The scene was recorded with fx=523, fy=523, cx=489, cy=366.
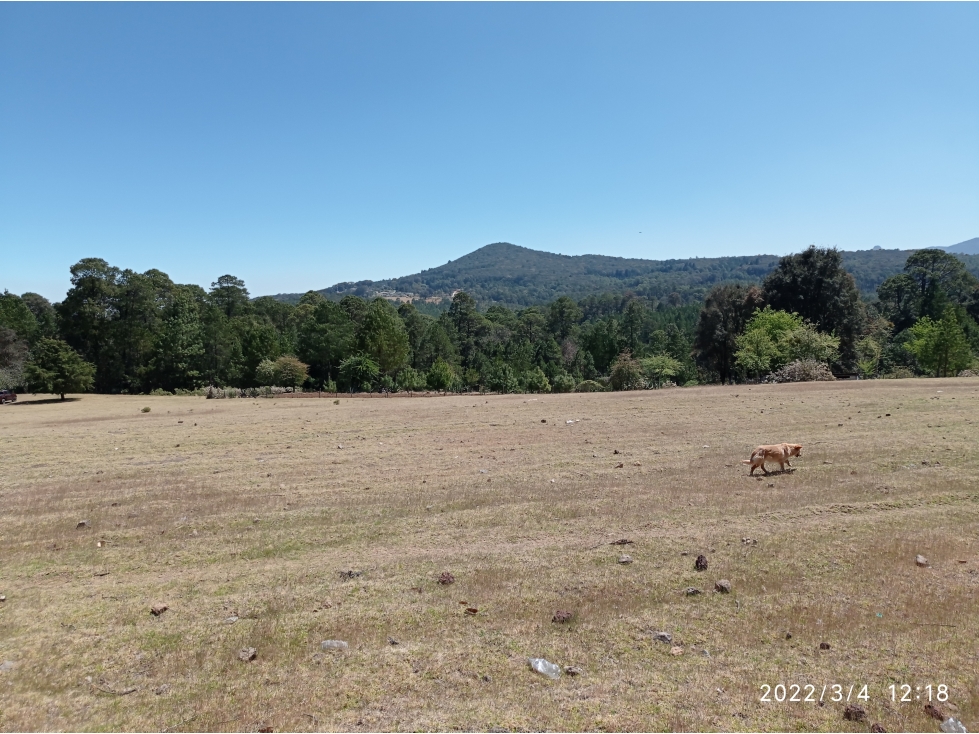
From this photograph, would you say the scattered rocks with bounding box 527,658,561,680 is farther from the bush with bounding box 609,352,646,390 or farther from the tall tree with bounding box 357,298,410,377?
the tall tree with bounding box 357,298,410,377

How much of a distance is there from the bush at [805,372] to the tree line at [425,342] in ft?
12.0

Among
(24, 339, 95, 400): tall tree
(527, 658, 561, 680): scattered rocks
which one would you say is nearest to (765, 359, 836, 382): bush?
(527, 658, 561, 680): scattered rocks

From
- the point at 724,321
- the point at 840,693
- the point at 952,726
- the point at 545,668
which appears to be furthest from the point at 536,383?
the point at 952,726

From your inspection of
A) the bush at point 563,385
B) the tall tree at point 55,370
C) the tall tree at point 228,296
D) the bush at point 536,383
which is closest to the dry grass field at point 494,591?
the tall tree at point 55,370

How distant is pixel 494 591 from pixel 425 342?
8274 cm

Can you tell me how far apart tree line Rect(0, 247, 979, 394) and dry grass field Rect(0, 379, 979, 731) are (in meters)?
38.8

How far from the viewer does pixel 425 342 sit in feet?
289

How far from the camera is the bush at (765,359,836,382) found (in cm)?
3762

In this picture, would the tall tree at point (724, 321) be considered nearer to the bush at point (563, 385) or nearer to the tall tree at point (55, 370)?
the bush at point (563, 385)

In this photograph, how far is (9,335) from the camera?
66.1 meters

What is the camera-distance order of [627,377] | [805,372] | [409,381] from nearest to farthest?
[805,372] → [627,377] → [409,381]

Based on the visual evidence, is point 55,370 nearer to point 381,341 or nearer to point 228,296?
point 381,341

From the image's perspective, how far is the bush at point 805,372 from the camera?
3762 cm

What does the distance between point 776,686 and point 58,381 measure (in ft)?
194
